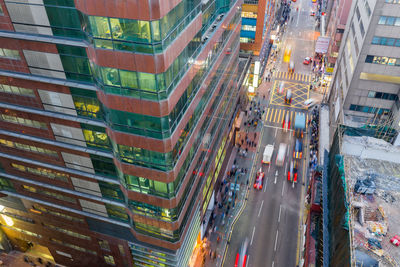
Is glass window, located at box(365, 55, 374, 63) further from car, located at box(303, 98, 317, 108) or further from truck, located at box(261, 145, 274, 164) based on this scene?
car, located at box(303, 98, 317, 108)

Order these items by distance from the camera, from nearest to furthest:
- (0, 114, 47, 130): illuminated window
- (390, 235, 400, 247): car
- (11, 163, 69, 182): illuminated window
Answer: (390, 235, 400, 247): car < (0, 114, 47, 130): illuminated window < (11, 163, 69, 182): illuminated window

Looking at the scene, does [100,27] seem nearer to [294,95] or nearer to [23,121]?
[23,121]

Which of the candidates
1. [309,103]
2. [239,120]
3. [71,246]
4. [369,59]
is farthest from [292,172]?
[71,246]

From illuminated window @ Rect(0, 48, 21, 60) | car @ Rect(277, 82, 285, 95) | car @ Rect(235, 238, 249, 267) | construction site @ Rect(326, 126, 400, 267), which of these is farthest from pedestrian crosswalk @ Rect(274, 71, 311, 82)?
illuminated window @ Rect(0, 48, 21, 60)

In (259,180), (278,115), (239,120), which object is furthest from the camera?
(278,115)

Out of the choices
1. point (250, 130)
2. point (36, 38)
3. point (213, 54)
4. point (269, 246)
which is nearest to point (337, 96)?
point (250, 130)

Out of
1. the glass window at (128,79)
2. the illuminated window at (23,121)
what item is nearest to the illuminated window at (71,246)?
the illuminated window at (23,121)

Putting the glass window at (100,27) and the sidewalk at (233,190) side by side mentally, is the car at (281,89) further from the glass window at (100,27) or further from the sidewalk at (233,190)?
the glass window at (100,27)
